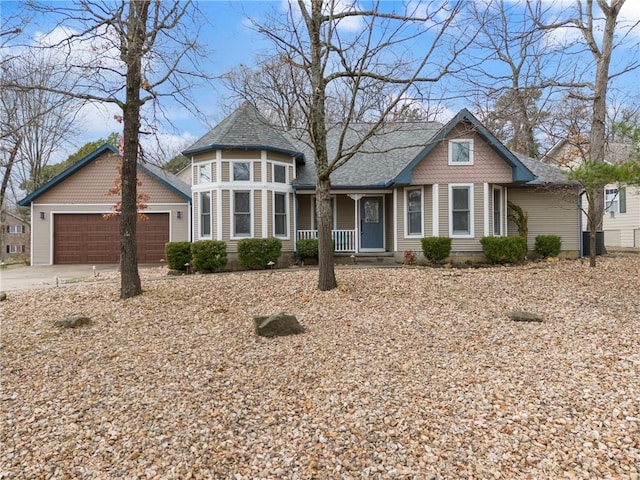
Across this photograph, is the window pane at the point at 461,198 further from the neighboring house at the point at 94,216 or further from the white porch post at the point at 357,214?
the neighboring house at the point at 94,216

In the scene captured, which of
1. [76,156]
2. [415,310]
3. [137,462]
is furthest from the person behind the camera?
[76,156]

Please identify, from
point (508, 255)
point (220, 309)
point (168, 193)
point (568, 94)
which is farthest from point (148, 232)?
point (568, 94)

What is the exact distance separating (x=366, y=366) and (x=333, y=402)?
3.01ft

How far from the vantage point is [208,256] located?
1185cm

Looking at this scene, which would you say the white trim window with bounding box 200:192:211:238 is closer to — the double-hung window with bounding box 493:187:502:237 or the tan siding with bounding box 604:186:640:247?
the double-hung window with bounding box 493:187:502:237

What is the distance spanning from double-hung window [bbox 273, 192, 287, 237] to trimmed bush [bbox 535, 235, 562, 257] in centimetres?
913

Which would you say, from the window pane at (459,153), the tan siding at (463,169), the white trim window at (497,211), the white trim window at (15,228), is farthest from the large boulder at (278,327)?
the white trim window at (15,228)

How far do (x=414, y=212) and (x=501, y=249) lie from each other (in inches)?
119

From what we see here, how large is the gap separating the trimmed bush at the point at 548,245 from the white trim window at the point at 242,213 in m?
10.3

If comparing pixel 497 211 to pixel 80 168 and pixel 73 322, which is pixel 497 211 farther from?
pixel 80 168

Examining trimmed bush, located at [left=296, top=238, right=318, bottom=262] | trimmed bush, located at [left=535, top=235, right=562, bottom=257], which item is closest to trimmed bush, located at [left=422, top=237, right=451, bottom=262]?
trimmed bush, located at [left=296, top=238, right=318, bottom=262]

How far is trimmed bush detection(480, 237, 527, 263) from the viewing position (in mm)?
12383

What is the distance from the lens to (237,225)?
43.1 feet

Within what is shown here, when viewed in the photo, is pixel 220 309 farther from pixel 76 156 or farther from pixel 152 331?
pixel 76 156
